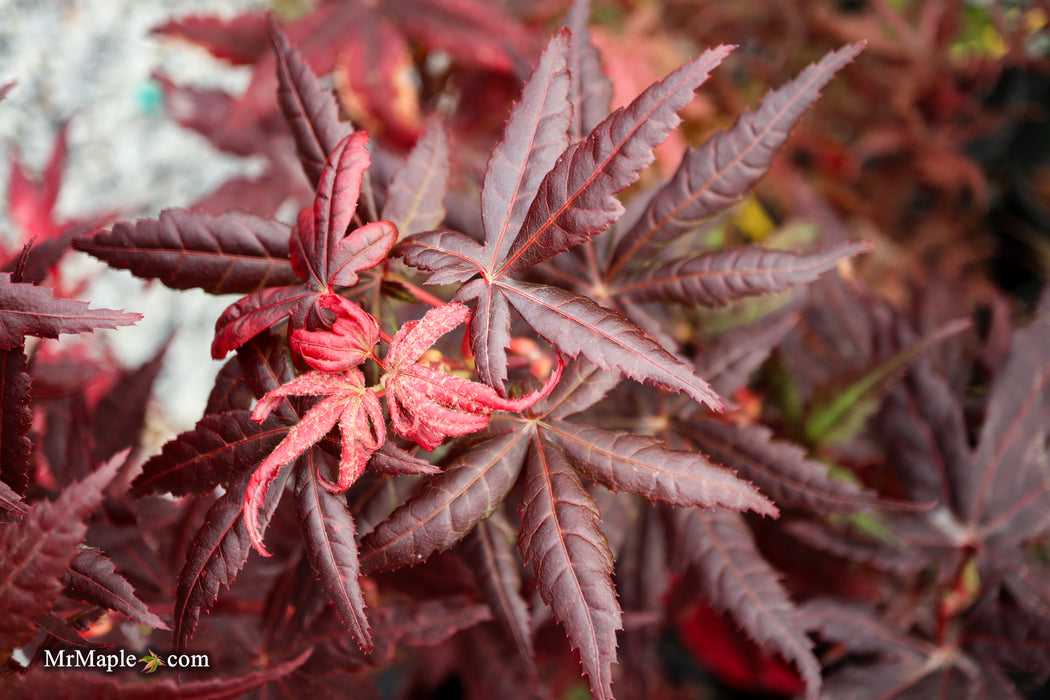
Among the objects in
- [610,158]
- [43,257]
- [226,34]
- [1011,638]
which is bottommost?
[1011,638]

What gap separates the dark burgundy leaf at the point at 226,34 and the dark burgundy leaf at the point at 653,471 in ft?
3.12

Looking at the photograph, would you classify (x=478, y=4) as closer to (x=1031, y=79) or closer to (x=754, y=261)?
(x=754, y=261)

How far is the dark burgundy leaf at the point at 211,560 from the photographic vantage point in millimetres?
424

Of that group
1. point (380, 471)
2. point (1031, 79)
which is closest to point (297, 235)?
point (380, 471)

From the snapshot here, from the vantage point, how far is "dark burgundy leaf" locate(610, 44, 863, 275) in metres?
0.49

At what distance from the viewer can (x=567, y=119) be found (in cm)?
43

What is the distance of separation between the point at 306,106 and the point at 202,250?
0.46 feet

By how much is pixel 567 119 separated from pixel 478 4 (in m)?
0.76

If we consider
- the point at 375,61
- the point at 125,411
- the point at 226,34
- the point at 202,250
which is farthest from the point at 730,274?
the point at 226,34

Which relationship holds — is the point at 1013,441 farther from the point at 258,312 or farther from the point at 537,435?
the point at 258,312

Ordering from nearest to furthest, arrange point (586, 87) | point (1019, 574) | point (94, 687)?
1. point (94, 687)
2. point (586, 87)
3. point (1019, 574)

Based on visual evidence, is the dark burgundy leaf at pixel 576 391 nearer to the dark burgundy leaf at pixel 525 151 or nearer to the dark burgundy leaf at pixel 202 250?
the dark burgundy leaf at pixel 525 151

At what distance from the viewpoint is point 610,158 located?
403mm

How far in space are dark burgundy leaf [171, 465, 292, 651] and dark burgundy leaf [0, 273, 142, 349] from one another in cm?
14
